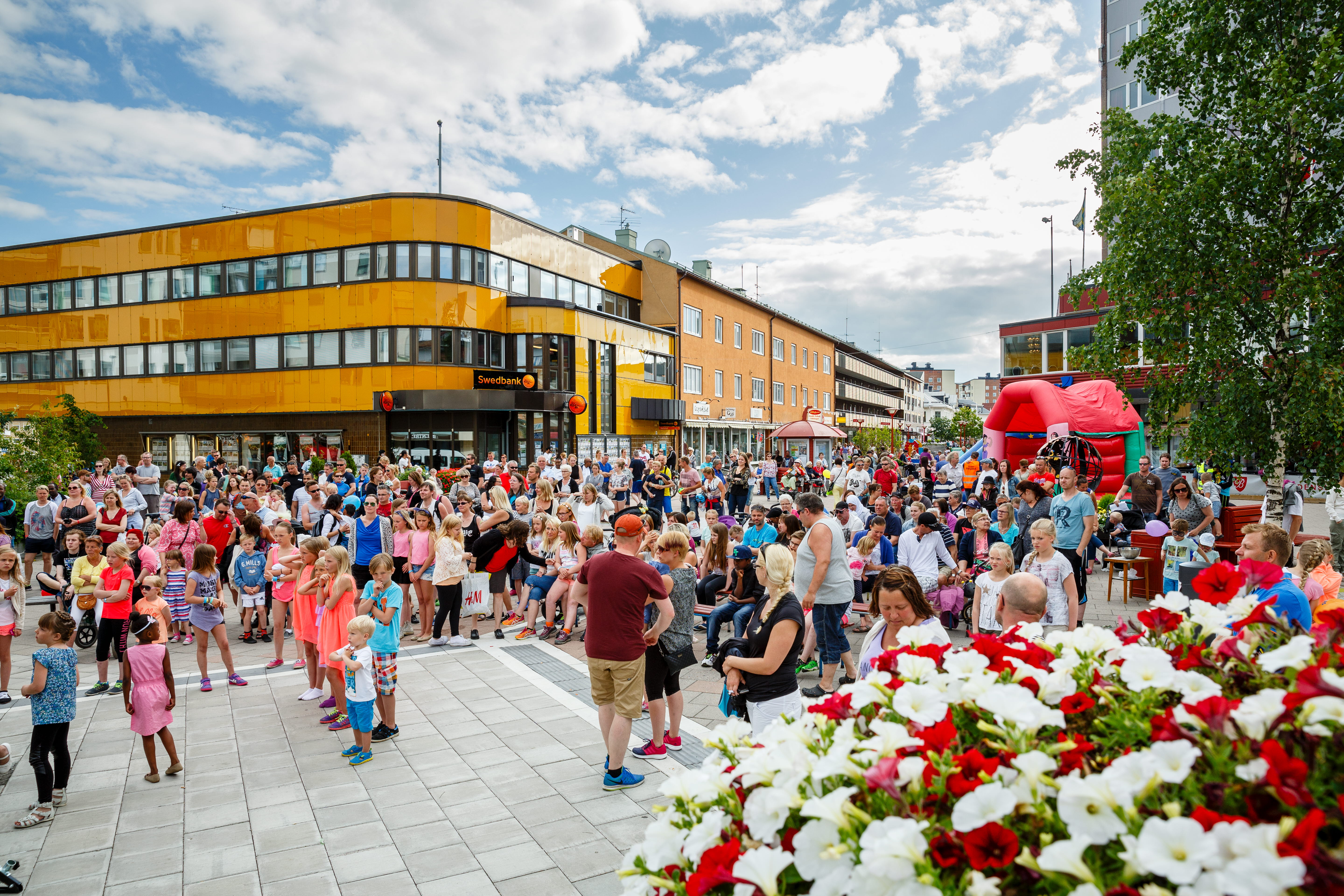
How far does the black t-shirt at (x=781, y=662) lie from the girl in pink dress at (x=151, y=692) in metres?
4.61

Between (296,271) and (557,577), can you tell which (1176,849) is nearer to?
(557,577)

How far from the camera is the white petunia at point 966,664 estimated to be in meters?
1.80

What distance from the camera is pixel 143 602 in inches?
256

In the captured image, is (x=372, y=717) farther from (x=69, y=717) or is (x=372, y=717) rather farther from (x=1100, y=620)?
(x=1100, y=620)

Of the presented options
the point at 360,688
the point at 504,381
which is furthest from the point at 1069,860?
the point at 504,381

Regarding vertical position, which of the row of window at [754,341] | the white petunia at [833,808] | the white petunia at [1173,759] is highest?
the row of window at [754,341]

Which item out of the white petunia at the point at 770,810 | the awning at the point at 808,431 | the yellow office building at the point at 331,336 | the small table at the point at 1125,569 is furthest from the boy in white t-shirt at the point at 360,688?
the yellow office building at the point at 331,336

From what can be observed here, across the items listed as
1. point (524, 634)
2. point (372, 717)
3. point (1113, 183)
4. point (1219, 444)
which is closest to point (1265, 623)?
point (372, 717)

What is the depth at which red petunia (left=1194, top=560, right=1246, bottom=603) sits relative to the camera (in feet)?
6.52

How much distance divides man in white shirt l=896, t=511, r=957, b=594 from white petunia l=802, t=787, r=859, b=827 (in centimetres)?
832

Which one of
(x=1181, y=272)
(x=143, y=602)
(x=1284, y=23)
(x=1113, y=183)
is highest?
(x=1284, y=23)

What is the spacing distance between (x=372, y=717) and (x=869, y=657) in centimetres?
434

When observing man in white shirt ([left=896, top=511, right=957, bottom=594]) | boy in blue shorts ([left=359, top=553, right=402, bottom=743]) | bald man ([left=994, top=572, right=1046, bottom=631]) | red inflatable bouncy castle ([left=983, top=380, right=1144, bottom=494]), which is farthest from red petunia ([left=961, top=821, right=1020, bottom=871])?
red inflatable bouncy castle ([left=983, top=380, right=1144, bottom=494])

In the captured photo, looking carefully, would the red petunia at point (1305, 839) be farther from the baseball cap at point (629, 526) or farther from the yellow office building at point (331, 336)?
the yellow office building at point (331, 336)
